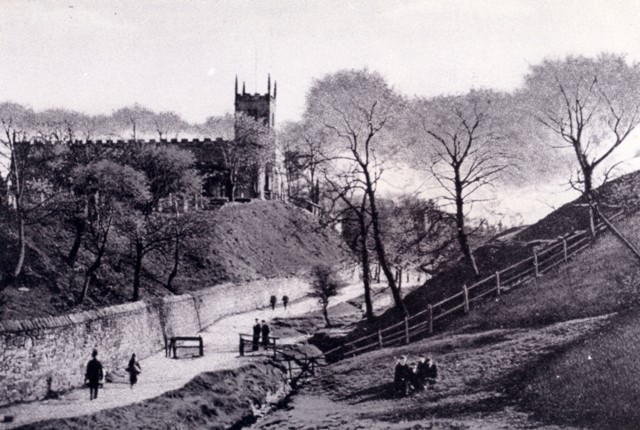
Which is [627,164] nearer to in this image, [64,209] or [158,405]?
[158,405]

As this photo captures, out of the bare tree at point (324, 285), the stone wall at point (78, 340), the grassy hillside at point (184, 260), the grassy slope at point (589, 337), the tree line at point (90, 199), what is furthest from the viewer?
the bare tree at point (324, 285)

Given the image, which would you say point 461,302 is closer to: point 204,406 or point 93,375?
point 204,406

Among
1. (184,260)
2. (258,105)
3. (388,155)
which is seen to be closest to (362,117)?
(388,155)

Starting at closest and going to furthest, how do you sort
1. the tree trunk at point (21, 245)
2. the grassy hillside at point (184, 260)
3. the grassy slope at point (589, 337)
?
the grassy slope at point (589, 337), the tree trunk at point (21, 245), the grassy hillside at point (184, 260)

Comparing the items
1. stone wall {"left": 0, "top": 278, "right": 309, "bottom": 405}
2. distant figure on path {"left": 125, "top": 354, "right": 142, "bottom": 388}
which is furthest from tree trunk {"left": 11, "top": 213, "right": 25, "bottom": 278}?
distant figure on path {"left": 125, "top": 354, "right": 142, "bottom": 388}

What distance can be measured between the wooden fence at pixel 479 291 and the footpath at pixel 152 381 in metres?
5.36

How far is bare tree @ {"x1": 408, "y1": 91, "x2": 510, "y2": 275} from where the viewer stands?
79.7 feet

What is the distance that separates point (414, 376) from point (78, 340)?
432 inches

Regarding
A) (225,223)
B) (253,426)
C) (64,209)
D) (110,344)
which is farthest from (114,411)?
(225,223)

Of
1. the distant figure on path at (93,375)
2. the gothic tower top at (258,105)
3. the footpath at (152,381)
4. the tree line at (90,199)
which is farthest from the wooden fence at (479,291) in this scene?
the gothic tower top at (258,105)

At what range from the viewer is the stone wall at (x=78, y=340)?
16.1m

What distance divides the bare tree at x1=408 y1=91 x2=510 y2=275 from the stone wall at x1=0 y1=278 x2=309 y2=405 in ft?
45.5

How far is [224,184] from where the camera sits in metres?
71.2

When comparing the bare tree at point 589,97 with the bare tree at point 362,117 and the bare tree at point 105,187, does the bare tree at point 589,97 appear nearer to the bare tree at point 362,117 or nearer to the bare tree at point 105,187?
the bare tree at point 362,117
